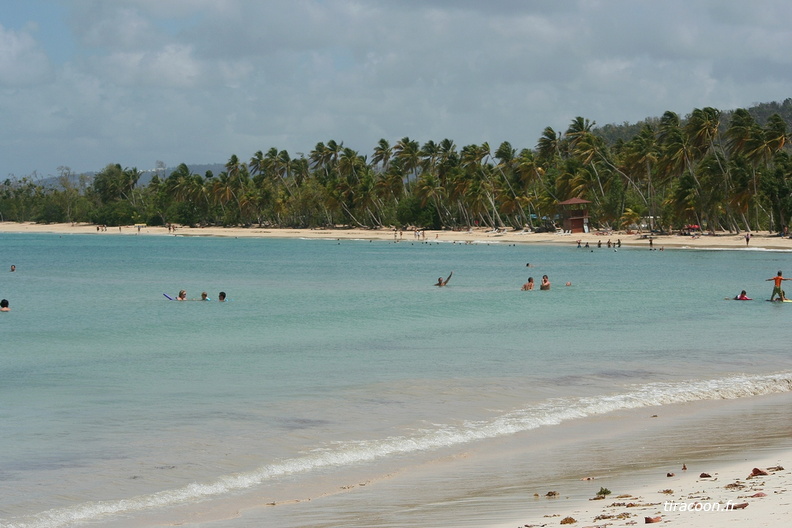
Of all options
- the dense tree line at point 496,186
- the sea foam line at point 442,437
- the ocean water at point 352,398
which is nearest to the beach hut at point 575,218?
the dense tree line at point 496,186

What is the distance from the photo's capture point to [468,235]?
359 ft

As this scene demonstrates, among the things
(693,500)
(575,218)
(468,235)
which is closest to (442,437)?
(693,500)

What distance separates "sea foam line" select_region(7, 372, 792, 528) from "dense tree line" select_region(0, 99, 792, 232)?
62882 millimetres

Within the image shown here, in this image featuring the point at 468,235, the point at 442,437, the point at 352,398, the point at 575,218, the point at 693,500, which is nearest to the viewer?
the point at 693,500

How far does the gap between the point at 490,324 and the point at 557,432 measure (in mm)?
15147

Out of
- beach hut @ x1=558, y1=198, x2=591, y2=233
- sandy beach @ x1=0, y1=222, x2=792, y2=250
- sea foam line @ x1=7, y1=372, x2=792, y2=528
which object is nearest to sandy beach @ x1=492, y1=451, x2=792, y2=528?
sea foam line @ x1=7, y1=372, x2=792, y2=528

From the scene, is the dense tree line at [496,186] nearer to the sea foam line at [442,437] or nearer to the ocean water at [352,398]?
the ocean water at [352,398]

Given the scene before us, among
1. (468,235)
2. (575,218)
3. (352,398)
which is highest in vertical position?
(575,218)

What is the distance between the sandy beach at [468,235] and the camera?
78.6m

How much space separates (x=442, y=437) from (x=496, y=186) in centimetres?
10327

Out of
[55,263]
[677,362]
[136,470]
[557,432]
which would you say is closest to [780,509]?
[557,432]

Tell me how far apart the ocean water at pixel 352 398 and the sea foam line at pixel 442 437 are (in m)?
0.04

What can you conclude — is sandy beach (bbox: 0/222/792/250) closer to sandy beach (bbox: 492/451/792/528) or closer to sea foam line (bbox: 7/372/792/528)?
sea foam line (bbox: 7/372/792/528)

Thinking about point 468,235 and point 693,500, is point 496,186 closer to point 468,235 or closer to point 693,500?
point 468,235
